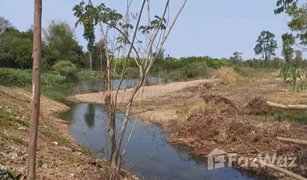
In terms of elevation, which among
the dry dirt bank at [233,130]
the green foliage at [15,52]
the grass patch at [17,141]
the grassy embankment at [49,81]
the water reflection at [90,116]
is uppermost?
the green foliage at [15,52]

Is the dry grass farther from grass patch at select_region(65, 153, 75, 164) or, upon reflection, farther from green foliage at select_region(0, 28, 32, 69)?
grass patch at select_region(65, 153, 75, 164)

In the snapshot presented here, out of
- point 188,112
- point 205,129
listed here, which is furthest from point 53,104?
point 205,129

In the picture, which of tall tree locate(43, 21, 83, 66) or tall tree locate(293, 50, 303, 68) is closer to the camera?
tall tree locate(293, 50, 303, 68)

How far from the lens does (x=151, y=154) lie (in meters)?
8.40

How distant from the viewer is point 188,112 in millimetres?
11383

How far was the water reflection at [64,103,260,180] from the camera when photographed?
22.7 feet

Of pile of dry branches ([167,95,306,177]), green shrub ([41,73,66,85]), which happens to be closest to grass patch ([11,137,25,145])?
pile of dry branches ([167,95,306,177])

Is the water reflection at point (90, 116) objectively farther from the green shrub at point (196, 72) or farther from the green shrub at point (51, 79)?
the green shrub at point (196, 72)

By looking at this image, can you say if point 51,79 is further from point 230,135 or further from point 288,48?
point 288,48

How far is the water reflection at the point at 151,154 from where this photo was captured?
691 centimetres

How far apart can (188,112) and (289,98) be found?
6543 millimetres

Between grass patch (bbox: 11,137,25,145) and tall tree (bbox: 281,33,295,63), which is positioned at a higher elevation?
tall tree (bbox: 281,33,295,63)

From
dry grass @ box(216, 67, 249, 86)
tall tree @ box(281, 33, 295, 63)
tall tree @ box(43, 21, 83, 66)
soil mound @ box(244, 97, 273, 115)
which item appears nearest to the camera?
tall tree @ box(281, 33, 295, 63)

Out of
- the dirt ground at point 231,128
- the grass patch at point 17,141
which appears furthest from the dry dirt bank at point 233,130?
Answer: the grass patch at point 17,141
